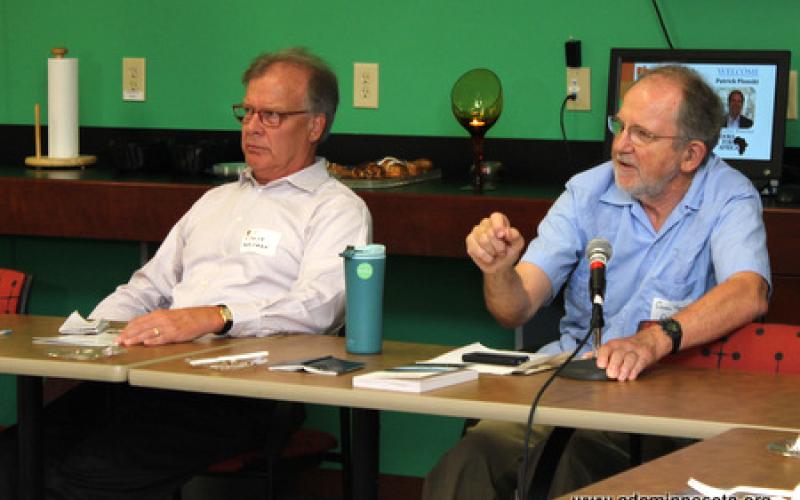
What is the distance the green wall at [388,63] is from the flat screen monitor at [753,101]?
0.17 meters

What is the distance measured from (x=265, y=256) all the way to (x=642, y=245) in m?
0.88

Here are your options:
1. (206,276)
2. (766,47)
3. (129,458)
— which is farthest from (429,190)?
(129,458)

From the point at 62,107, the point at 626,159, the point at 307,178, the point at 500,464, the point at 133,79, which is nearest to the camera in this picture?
the point at 500,464

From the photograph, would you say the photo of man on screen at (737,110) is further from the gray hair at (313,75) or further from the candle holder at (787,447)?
the candle holder at (787,447)

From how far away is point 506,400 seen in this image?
81.9 inches

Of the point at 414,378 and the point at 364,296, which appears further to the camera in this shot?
the point at 364,296

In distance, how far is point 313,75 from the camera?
3.23 m

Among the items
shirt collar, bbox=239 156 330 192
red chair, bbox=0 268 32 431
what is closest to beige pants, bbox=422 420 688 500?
shirt collar, bbox=239 156 330 192

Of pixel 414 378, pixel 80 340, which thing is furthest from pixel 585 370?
pixel 80 340

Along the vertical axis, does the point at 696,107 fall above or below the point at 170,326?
above

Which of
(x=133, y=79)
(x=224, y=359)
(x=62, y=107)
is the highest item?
(x=133, y=79)

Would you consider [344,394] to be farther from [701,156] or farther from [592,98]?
[592,98]

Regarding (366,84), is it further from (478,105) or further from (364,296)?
(364,296)

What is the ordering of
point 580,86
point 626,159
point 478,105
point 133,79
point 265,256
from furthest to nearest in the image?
point 133,79
point 580,86
point 478,105
point 265,256
point 626,159
